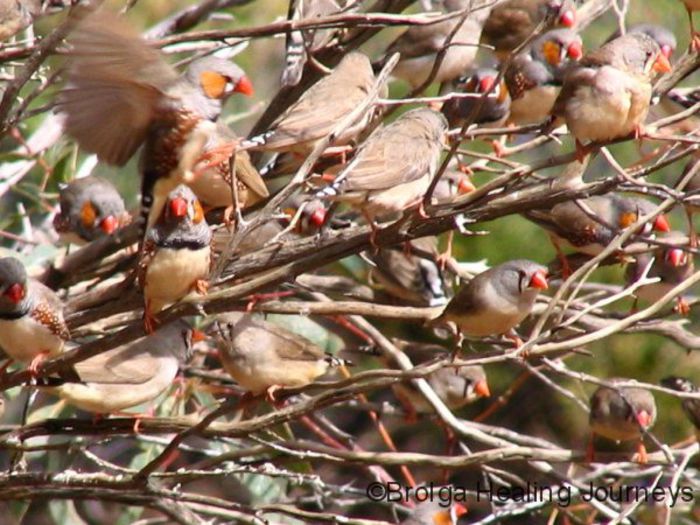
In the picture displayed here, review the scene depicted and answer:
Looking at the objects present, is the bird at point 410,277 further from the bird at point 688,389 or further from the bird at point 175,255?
the bird at point 175,255

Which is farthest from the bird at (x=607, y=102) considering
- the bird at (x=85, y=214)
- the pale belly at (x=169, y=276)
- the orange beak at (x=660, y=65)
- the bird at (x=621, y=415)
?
the bird at (x=85, y=214)

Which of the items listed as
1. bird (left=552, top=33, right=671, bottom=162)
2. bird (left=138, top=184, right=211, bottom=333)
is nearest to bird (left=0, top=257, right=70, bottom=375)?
bird (left=138, top=184, right=211, bottom=333)

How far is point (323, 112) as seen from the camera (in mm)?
4719

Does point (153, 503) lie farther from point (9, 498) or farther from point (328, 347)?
point (328, 347)

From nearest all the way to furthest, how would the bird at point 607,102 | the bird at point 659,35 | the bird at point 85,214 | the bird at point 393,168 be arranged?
the bird at point 607,102, the bird at point 393,168, the bird at point 659,35, the bird at point 85,214

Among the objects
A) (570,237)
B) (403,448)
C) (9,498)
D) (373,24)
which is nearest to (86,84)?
(373,24)

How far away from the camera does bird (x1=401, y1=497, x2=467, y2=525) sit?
5.32 meters

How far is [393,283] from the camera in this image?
5320mm

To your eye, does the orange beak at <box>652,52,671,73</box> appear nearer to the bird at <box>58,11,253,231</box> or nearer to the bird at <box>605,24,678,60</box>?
the bird at <box>605,24,678,60</box>

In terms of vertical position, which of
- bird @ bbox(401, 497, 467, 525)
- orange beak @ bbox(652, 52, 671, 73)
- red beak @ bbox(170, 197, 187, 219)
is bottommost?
bird @ bbox(401, 497, 467, 525)

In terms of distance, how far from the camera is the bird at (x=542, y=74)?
213 inches

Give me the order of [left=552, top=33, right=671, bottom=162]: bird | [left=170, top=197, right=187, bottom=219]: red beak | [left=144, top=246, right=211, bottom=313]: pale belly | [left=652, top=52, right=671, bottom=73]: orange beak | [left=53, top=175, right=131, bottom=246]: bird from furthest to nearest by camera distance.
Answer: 1. [left=53, top=175, right=131, bottom=246]: bird
2. [left=652, top=52, right=671, bottom=73]: orange beak
3. [left=552, top=33, right=671, bottom=162]: bird
4. [left=170, top=197, right=187, bottom=219]: red beak
5. [left=144, top=246, right=211, bottom=313]: pale belly

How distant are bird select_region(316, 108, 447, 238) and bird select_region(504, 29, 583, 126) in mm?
549

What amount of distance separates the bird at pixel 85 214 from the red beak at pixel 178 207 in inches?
69.6
